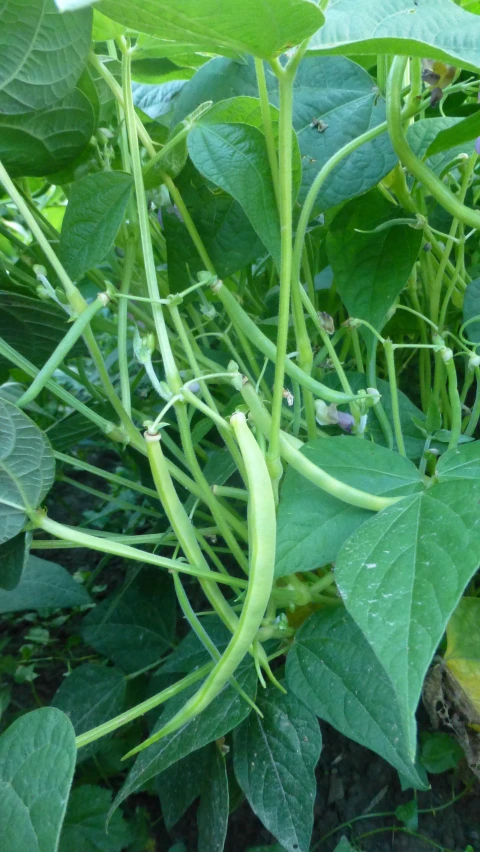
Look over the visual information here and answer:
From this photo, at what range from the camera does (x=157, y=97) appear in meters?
0.61

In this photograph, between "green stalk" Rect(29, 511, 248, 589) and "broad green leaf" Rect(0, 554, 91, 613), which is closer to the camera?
"green stalk" Rect(29, 511, 248, 589)

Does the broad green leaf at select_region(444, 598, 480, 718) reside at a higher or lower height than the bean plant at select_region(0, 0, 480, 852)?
lower

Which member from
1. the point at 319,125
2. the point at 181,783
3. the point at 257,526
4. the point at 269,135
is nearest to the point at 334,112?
the point at 319,125

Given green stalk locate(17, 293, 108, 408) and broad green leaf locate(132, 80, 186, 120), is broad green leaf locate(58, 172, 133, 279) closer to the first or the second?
green stalk locate(17, 293, 108, 408)

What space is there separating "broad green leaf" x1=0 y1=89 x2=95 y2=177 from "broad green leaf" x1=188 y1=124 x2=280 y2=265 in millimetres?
140

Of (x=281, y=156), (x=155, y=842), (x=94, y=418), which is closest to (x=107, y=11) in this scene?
(x=281, y=156)

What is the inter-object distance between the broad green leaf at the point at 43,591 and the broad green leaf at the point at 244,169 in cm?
Answer: 47

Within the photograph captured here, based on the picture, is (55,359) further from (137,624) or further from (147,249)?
(137,624)

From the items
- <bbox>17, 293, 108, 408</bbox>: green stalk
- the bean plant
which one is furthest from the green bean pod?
<bbox>17, 293, 108, 408</bbox>: green stalk

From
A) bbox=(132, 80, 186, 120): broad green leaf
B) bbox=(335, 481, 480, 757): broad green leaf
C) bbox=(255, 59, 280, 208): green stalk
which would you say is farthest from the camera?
bbox=(132, 80, 186, 120): broad green leaf

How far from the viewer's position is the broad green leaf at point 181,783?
547 mm

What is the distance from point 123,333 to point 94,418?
0.21 ft

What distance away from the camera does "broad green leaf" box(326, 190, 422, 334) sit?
19.6 inches

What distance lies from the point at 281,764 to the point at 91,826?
218mm
